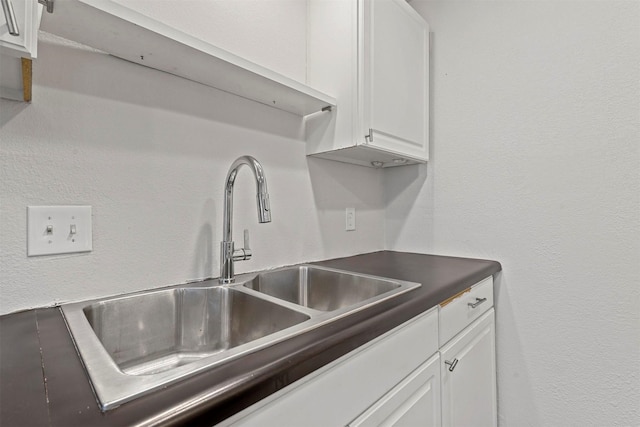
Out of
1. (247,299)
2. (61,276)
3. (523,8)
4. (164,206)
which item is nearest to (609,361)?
(247,299)

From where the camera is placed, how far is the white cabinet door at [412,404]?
0.66 metres

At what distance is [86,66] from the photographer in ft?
2.49

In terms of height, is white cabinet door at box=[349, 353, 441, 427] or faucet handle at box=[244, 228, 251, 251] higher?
faucet handle at box=[244, 228, 251, 251]

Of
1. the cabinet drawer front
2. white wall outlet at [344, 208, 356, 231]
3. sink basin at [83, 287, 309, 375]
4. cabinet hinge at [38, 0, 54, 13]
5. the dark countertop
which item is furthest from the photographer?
white wall outlet at [344, 208, 356, 231]

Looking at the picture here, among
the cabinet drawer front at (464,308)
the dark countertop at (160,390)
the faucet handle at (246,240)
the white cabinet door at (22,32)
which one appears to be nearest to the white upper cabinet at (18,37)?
the white cabinet door at (22,32)

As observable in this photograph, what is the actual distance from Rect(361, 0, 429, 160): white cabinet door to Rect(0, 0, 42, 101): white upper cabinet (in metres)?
0.89

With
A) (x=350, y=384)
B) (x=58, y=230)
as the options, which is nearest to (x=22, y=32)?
(x=58, y=230)

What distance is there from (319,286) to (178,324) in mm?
502

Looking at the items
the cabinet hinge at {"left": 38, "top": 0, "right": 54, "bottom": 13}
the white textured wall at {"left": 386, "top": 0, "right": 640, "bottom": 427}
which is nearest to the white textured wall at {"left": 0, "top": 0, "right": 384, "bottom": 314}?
the cabinet hinge at {"left": 38, "top": 0, "right": 54, "bottom": 13}

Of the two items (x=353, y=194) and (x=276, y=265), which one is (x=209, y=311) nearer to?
(x=276, y=265)

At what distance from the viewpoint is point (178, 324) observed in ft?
2.78

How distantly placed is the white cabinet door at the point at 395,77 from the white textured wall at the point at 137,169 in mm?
312

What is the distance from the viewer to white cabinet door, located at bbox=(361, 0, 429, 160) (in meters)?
1.14

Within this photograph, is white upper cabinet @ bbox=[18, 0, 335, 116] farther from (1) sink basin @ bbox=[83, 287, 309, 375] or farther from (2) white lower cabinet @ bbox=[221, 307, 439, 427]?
(2) white lower cabinet @ bbox=[221, 307, 439, 427]
